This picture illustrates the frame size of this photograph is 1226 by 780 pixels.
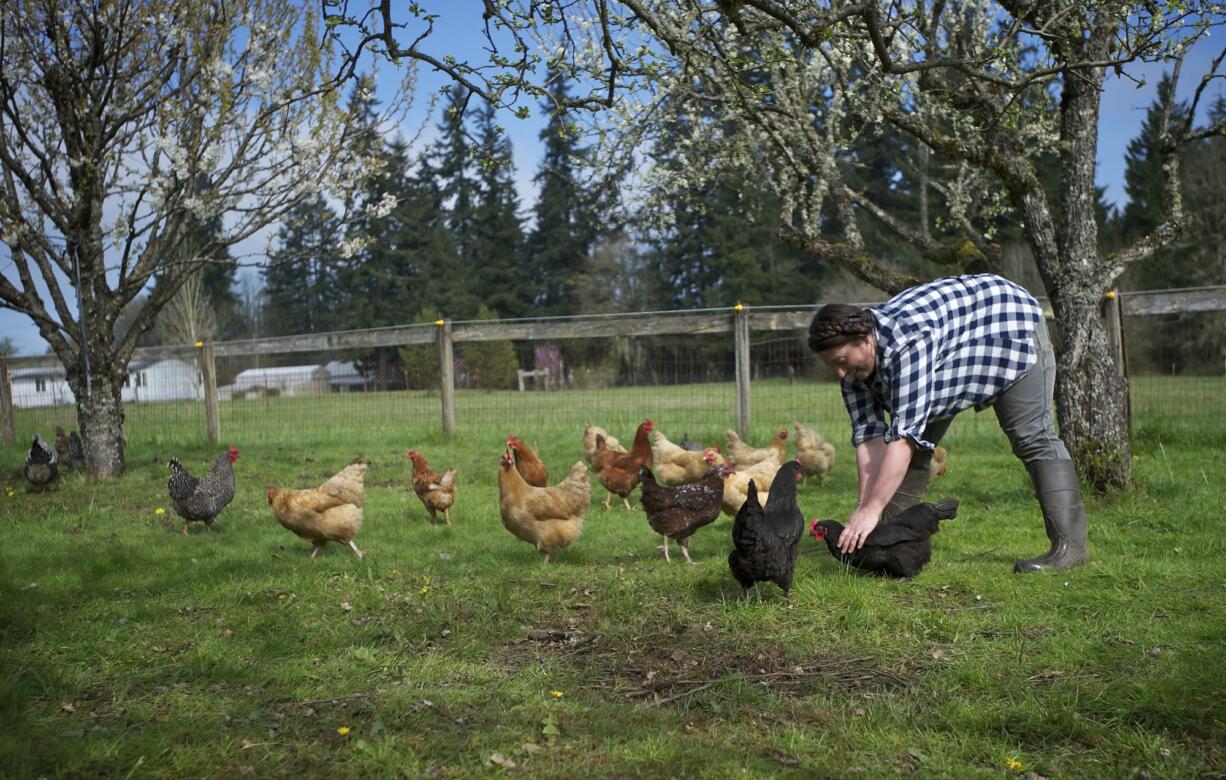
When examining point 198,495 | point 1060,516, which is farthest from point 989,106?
point 198,495

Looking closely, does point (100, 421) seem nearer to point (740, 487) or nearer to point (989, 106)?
point (740, 487)

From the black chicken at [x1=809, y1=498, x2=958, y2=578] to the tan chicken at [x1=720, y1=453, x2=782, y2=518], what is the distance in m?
1.60

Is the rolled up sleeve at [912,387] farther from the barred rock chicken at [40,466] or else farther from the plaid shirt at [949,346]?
the barred rock chicken at [40,466]

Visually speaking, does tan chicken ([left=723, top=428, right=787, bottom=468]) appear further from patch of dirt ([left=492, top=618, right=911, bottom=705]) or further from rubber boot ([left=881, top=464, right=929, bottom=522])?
patch of dirt ([left=492, top=618, right=911, bottom=705])

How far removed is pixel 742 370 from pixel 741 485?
14.5 ft

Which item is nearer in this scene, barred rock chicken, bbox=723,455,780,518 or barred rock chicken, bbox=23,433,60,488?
barred rock chicken, bbox=723,455,780,518

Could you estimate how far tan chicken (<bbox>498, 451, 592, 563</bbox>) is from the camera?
580 cm

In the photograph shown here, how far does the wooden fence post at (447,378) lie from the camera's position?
12211 millimetres

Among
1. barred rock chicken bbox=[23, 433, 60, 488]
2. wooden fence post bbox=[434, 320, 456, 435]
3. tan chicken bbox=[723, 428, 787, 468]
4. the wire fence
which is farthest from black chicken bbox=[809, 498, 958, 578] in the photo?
barred rock chicken bbox=[23, 433, 60, 488]

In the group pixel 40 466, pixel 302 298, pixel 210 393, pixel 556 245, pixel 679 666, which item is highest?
pixel 556 245

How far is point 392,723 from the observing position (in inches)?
127

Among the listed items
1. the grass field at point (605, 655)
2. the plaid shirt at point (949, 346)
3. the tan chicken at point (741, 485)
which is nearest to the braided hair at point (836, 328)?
the plaid shirt at point (949, 346)

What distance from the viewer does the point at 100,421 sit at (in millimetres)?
9641

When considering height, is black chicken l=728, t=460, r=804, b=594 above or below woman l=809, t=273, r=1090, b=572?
below
